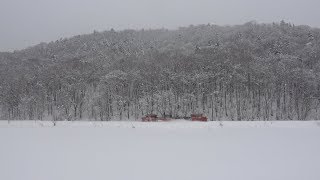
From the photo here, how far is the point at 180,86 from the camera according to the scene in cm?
5469

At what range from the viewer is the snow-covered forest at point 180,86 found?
51.8 metres

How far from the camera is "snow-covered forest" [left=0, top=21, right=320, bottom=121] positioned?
170 feet
